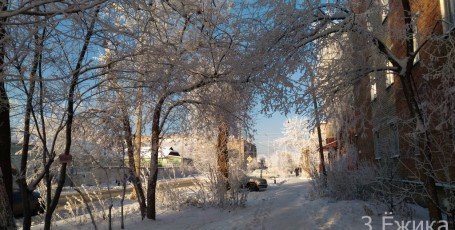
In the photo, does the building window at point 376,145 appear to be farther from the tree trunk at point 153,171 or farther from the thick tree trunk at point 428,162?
the thick tree trunk at point 428,162

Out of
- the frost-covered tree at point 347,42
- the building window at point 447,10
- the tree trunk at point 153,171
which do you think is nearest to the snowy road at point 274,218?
the tree trunk at point 153,171

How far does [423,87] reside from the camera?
916cm

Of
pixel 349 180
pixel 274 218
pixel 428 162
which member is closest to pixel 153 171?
pixel 274 218

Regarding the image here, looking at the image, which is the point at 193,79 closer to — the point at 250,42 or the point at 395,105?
the point at 250,42

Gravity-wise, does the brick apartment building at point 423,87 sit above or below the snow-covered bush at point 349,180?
above

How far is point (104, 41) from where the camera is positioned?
6.57 metres

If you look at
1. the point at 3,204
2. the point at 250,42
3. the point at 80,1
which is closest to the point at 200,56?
the point at 250,42

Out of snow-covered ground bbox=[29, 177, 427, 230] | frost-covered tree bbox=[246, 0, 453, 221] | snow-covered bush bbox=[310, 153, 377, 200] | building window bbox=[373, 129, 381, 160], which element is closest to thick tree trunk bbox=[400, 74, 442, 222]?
frost-covered tree bbox=[246, 0, 453, 221]

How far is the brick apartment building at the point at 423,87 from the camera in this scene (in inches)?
254

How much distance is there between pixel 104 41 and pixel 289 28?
300 centimetres

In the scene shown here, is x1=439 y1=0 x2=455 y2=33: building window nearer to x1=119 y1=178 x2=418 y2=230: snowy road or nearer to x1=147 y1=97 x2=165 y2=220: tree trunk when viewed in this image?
x1=119 y1=178 x2=418 y2=230: snowy road

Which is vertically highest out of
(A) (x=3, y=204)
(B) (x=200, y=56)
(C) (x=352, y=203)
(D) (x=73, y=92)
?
(B) (x=200, y=56)

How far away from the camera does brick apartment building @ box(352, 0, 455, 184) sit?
645 centimetres

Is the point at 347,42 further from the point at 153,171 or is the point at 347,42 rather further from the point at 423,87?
the point at 153,171
